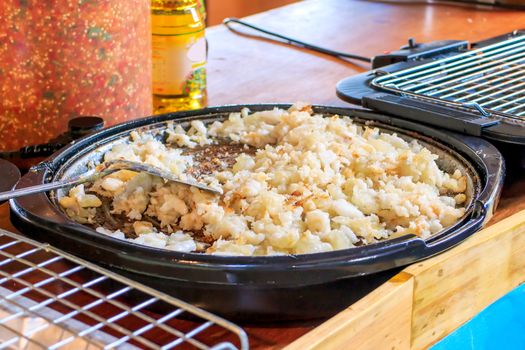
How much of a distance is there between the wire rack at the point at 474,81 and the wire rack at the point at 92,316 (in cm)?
59

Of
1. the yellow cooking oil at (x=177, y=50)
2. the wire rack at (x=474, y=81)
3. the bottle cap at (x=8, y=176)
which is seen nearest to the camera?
the bottle cap at (x=8, y=176)

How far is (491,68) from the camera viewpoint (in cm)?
141

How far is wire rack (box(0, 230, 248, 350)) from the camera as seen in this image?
60 cm

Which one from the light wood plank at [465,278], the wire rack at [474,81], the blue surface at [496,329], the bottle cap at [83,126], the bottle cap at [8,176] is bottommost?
the blue surface at [496,329]

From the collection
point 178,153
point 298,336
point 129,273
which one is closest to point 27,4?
point 178,153

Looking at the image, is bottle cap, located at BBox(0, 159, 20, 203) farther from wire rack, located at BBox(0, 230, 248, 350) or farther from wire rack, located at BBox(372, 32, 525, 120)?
wire rack, located at BBox(372, 32, 525, 120)

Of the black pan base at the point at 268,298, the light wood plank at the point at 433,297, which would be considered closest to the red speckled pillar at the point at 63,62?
the black pan base at the point at 268,298

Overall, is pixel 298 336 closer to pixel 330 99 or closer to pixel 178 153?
pixel 178 153

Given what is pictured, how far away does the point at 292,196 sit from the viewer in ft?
3.03

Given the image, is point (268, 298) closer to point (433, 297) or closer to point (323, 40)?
point (433, 297)

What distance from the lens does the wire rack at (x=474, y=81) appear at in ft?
3.93

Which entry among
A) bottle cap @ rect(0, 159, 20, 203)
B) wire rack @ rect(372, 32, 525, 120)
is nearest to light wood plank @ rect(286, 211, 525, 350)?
wire rack @ rect(372, 32, 525, 120)

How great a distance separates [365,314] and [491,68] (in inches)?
31.9

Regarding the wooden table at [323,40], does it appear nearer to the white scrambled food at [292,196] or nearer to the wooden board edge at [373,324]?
the white scrambled food at [292,196]
